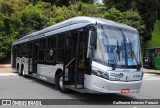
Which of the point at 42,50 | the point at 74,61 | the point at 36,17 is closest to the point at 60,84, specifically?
the point at 74,61

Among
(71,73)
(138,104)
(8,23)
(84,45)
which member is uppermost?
(8,23)

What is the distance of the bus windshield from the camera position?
37.5 ft

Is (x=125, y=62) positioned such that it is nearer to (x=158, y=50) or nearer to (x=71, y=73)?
(x=71, y=73)

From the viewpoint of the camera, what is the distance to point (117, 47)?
11.6 m

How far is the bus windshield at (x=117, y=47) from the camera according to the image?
11430 mm

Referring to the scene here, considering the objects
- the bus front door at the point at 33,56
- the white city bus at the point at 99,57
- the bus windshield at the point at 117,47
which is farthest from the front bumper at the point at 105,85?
the bus front door at the point at 33,56

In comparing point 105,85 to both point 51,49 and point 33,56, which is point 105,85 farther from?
point 33,56

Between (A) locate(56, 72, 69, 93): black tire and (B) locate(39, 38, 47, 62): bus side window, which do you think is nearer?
(A) locate(56, 72, 69, 93): black tire

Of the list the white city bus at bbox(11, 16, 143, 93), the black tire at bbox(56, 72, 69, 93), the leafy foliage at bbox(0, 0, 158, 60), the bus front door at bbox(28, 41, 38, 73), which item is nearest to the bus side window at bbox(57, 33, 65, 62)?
the white city bus at bbox(11, 16, 143, 93)

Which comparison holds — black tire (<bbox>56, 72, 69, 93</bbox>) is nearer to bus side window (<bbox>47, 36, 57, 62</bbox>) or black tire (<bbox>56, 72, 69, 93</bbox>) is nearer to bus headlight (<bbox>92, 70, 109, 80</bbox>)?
bus side window (<bbox>47, 36, 57, 62</bbox>)

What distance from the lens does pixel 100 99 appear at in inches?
494

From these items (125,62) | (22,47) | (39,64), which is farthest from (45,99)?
(22,47)

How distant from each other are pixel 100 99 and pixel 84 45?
2249mm

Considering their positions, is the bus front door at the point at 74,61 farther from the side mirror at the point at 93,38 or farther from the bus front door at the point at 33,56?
the bus front door at the point at 33,56
